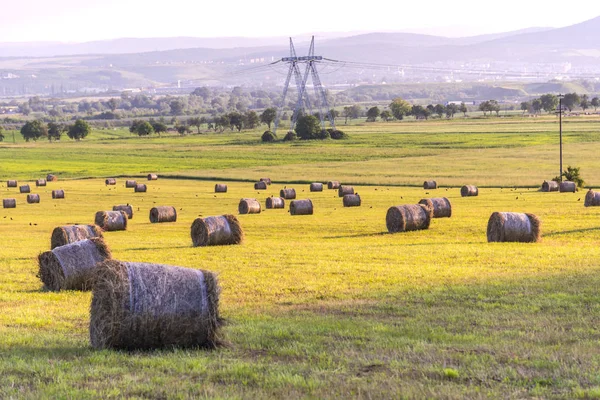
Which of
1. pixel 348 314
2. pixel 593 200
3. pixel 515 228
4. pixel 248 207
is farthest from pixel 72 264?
pixel 593 200

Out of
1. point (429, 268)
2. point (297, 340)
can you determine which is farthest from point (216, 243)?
point (297, 340)

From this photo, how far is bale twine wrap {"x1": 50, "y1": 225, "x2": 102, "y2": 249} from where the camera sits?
2800 centimetres

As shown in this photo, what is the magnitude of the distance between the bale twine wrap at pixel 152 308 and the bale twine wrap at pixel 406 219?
75.6 ft

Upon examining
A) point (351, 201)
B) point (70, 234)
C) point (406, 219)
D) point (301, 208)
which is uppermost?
point (70, 234)

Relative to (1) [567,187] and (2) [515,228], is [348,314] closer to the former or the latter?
(2) [515,228]

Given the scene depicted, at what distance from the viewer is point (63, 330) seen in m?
16.7

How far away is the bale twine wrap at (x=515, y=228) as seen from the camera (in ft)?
104

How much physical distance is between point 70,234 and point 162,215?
18237mm

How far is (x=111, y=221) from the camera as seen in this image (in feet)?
136

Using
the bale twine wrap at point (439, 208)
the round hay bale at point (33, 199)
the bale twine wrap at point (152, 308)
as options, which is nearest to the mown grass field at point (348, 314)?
the bale twine wrap at point (152, 308)

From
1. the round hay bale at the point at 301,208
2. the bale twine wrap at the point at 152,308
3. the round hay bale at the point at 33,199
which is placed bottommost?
the round hay bale at the point at 33,199

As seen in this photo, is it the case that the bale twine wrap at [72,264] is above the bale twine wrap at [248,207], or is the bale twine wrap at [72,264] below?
above

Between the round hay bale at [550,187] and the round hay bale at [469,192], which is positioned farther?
the round hay bale at [550,187]

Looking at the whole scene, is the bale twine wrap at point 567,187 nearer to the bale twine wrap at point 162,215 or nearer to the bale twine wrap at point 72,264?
the bale twine wrap at point 162,215
